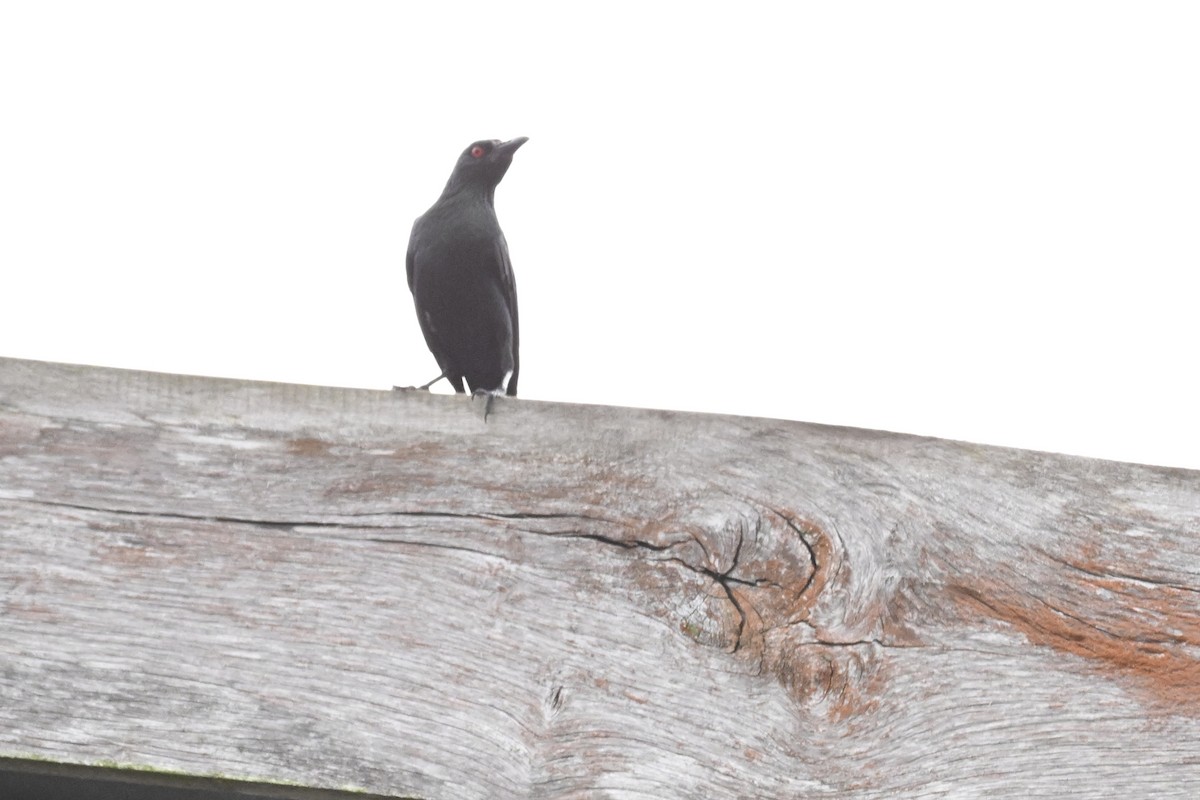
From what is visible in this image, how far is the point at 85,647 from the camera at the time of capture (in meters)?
1.09

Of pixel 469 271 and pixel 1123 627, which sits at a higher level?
pixel 469 271

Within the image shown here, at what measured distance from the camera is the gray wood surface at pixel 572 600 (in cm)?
107

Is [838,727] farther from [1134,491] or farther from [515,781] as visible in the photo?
[1134,491]

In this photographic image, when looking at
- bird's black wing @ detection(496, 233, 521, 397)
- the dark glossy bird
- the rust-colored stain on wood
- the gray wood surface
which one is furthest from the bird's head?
the rust-colored stain on wood

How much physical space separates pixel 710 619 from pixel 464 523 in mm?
246

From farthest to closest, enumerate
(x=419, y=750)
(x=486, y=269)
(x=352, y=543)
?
(x=486, y=269) → (x=352, y=543) → (x=419, y=750)

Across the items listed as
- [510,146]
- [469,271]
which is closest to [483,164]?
[510,146]

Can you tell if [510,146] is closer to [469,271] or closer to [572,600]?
[469,271]

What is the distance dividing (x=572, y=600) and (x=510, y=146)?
5515mm

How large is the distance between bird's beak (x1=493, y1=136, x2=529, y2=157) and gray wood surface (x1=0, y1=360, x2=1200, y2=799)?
530 cm

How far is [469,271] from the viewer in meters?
6.03

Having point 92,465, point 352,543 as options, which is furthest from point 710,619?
point 92,465

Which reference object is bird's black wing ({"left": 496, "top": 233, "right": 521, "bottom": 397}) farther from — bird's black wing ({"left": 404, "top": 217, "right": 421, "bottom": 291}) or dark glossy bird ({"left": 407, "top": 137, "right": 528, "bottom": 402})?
bird's black wing ({"left": 404, "top": 217, "right": 421, "bottom": 291})

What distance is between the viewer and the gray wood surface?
1068 millimetres
